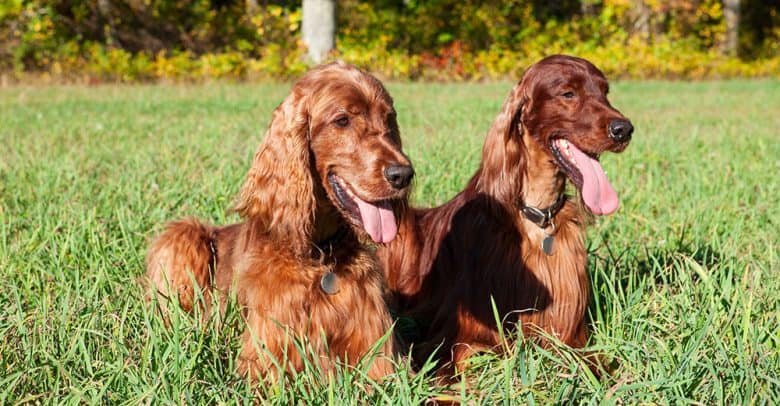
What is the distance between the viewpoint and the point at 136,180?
17.5 feet

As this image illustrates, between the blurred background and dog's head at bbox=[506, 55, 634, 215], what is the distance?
43.1 feet

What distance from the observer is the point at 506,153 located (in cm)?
339

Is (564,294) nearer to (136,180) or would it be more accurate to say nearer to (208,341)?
(208,341)

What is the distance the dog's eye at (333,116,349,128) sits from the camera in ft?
9.05

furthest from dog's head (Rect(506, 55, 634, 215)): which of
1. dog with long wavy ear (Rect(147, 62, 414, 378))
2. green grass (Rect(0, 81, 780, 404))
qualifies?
dog with long wavy ear (Rect(147, 62, 414, 378))

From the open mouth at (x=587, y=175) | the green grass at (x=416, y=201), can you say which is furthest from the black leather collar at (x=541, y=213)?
the green grass at (x=416, y=201)

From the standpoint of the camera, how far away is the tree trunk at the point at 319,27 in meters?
16.4

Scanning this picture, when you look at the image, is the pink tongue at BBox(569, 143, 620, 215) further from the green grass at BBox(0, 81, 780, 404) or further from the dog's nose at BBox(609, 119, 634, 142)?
the green grass at BBox(0, 81, 780, 404)

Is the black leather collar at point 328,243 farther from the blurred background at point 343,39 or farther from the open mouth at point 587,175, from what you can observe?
the blurred background at point 343,39

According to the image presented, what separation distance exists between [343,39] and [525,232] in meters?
15.1

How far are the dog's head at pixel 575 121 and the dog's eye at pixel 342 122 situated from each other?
946 millimetres

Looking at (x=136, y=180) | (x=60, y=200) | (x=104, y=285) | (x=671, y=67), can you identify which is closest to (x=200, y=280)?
(x=104, y=285)

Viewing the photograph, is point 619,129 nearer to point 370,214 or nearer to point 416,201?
point 370,214

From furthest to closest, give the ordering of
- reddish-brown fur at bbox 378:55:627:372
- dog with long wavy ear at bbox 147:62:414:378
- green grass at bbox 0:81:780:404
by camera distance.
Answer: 1. reddish-brown fur at bbox 378:55:627:372
2. dog with long wavy ear at bbox 147:62:414:378
3. green grass at bbox 0:81:780:404
